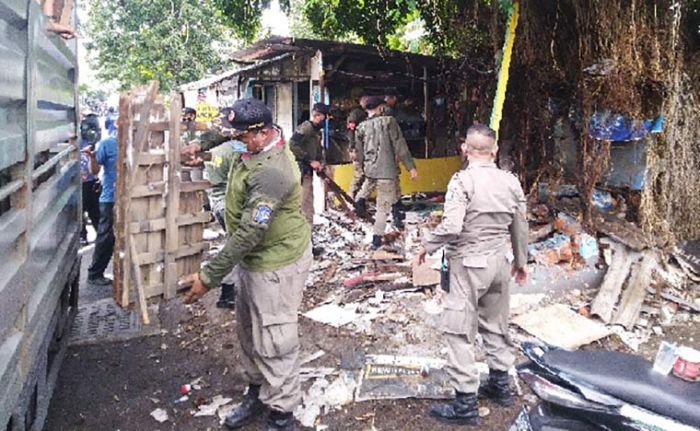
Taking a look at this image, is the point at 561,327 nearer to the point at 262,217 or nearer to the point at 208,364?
the point at 208,364

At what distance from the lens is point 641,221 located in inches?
256

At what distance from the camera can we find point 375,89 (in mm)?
11102

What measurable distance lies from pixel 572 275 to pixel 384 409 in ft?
10.5

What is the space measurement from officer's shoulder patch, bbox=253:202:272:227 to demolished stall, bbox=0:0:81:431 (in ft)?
3.46

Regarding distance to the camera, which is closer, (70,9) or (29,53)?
(29,53)

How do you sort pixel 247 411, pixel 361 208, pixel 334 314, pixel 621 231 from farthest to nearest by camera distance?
pixel 361 208, pixel 621 231, pixel 334 314, pixel 247 411

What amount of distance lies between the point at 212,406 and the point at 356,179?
5686mm

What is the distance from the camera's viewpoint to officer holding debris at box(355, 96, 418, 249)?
771 cm

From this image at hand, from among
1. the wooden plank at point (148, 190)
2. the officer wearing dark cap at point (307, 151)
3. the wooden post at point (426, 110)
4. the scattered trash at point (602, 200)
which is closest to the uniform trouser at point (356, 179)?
the officer wearing dark cap at point (307, 151)

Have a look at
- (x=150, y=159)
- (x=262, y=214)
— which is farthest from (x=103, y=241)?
(x=262, y=214)

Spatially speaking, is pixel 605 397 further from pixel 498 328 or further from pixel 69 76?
pixel 69 76

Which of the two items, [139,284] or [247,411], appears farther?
[139,284]

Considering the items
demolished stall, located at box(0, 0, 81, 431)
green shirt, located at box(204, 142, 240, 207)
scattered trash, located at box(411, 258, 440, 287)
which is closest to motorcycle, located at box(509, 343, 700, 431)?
demolished stall, located at box(0, 0, 81, 431)

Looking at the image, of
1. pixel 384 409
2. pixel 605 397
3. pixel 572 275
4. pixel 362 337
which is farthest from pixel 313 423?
pixel 572 275
